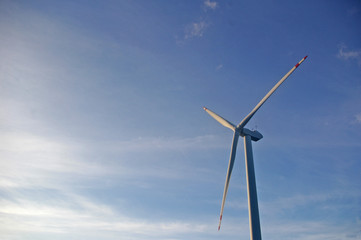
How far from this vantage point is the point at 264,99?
2574 inches

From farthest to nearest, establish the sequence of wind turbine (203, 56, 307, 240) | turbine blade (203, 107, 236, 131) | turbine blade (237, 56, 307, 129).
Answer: turbine blade (203, 107, 236, 131), turbine blade (237, 56, 307, 129), wind turbine (203, 56, 307, 240)

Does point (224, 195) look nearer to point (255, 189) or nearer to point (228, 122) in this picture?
point (255, 189)

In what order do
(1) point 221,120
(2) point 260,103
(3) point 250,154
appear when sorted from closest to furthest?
(3) point 250,154
(2) point 260,103
(1) point 221,120

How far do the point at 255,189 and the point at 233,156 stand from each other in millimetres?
10975

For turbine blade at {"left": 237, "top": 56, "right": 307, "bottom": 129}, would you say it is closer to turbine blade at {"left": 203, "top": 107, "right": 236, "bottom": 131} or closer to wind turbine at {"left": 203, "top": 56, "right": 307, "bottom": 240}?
wind turbine at {"left": 203, "top": 56, "right": 307, "bottom": 240}

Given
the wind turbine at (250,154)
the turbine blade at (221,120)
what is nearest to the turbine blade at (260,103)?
the wind turbine at (250,154)

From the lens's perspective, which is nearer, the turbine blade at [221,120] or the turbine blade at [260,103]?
the turbine blade at [260,103]

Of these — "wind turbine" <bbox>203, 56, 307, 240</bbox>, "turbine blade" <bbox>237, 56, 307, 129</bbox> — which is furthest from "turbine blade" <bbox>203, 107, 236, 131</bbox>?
"turbine blade" <bbox>237, 56, 307, 129</bbox>

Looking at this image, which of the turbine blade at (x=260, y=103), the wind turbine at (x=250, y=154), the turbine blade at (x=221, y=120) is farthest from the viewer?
the turbine blade at (x=221, y=120)

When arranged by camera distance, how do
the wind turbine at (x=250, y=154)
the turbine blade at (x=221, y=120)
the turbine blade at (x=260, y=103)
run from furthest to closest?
the turbine blade at (x=221, y=120) → the turbine blade at (x=260, y=103) → the wind turbine at (x=250, y=154)

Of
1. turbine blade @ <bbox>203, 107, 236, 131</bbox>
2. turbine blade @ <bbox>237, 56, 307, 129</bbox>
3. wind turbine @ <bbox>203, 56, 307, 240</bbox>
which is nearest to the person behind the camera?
wind turbine @ <bbox>203, 56, 307, 240</bbox>

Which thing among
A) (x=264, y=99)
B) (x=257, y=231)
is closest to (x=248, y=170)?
(x=257, y=231)

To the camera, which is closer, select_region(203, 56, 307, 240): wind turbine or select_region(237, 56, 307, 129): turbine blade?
select_region(203, 56, 307, 240): wind turbine

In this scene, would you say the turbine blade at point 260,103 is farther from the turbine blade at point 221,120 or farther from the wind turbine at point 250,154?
the turbine blade at point 221,120
